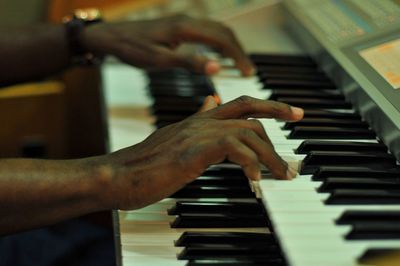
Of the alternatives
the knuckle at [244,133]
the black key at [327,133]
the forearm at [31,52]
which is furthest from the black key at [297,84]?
the forearm at [31,52]

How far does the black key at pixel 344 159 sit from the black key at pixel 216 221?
128 millimetres

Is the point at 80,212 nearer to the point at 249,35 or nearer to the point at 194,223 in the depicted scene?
the point at 194,223

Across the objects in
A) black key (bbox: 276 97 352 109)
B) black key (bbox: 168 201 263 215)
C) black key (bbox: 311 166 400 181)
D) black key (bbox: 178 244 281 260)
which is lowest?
black key (bbox: 178 244 281 260)

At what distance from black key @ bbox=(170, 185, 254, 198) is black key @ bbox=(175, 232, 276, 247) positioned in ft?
0.40

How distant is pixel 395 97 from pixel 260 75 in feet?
1.38

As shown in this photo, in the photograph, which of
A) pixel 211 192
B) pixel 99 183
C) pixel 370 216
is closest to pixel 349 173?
pixel 370 216

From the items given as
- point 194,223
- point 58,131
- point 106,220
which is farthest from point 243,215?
point 58,131

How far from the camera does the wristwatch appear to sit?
167 centimetres

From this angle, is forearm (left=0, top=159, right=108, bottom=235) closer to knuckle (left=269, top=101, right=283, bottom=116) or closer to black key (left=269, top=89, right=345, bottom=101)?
knuckle (left=269, top=101, right=283, bottom=116)

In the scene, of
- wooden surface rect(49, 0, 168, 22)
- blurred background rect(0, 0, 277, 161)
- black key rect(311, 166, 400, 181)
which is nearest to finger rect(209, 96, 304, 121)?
black key rect(311, 166, 400, 181)

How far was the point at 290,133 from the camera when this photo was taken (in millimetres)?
1208

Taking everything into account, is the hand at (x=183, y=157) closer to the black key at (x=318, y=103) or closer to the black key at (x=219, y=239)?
the black key at (x=219, y=239)

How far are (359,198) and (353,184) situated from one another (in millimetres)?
42

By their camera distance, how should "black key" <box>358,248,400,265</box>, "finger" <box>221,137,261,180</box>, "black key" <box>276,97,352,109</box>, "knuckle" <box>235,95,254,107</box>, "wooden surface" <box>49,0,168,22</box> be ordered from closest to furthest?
1. "black key" <box>358,248,400,265</box>
2. "finger" <box>221,137,261,180</box>
3. "knuckle" <box>235,95,254,107</box>
4. "black key" <box>276,97,352,109</box>
5. "wooden surface" <box>49,0,168,22</box>
